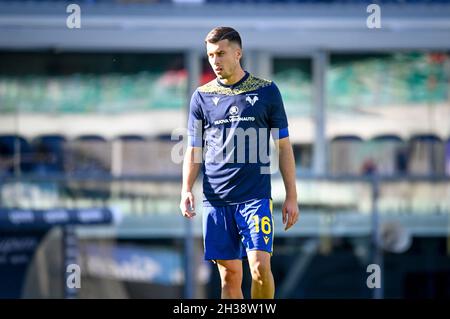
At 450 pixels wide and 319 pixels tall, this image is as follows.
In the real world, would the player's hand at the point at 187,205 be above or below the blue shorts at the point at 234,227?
above

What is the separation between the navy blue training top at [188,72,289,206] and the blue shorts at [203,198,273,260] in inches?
1.8

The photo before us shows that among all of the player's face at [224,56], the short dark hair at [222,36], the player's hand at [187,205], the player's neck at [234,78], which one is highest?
the short dark hair at [222,36]

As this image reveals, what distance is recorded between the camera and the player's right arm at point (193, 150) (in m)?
5.65

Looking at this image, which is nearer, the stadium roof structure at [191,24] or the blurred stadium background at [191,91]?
the blurred stadium background at [191,91]

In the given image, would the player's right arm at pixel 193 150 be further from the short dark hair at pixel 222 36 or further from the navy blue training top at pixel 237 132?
the short dark hair at pixel 222 36

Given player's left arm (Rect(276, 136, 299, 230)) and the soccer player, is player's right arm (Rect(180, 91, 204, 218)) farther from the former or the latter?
player's left arm (Rect(276, 136, 299, 230))

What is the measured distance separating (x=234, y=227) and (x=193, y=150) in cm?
49

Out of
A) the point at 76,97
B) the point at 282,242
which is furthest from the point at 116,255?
the point at 76,97

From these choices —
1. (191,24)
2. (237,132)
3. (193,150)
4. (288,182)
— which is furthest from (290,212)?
(191,24)

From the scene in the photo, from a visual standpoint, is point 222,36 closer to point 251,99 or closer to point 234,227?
point 251,99

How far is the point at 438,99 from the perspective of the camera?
14.5 meters

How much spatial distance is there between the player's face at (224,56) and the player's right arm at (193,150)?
247 millimetres

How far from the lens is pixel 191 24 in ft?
44.8

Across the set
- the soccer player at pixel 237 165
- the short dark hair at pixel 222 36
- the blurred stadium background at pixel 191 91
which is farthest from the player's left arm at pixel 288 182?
the blurred stadium background at pixel 191 91
